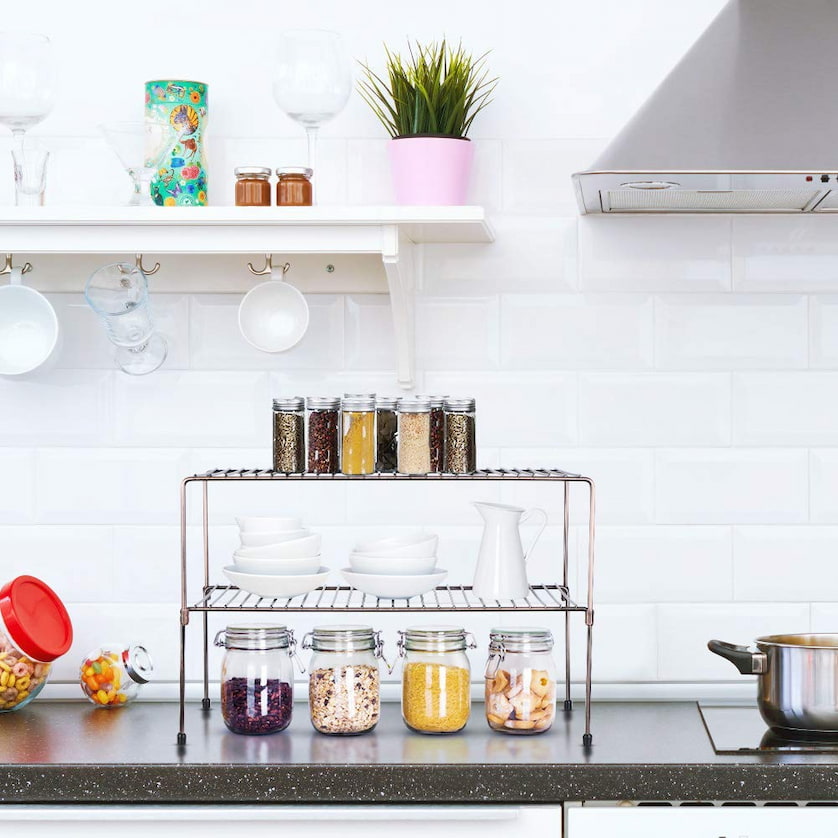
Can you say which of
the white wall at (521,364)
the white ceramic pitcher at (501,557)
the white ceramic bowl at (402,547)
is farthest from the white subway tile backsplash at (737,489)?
the white ceramic bowl at (402,547)

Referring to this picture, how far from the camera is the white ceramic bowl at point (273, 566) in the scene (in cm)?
187

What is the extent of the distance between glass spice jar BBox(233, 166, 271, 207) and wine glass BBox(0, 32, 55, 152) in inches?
13.8

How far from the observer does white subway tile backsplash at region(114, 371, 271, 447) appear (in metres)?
2.26

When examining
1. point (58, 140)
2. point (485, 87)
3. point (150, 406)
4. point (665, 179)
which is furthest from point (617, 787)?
point (58, 140)

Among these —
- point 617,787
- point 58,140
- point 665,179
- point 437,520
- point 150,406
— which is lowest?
point 617,787

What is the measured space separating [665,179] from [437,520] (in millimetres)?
779

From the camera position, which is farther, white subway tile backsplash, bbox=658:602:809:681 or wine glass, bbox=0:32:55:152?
white subway tile backsplash, bbox=658:602:809:681

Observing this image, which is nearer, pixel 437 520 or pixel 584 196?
pixel 584 196

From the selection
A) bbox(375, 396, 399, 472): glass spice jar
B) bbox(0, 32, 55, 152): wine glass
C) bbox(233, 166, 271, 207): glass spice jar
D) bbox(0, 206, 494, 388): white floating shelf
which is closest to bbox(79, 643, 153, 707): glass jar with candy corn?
bbox(375, 396, 399, 472): glass spice jar

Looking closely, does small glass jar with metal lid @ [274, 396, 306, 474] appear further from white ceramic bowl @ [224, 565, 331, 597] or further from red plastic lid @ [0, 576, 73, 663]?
red plastic lid @ [0, 576, 73, 663]

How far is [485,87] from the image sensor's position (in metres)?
2.24

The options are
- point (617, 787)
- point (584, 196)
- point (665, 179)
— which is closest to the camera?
point (617, 787)

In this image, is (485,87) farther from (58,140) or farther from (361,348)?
(58,140)

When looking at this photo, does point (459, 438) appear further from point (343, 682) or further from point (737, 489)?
point (737, 489)
